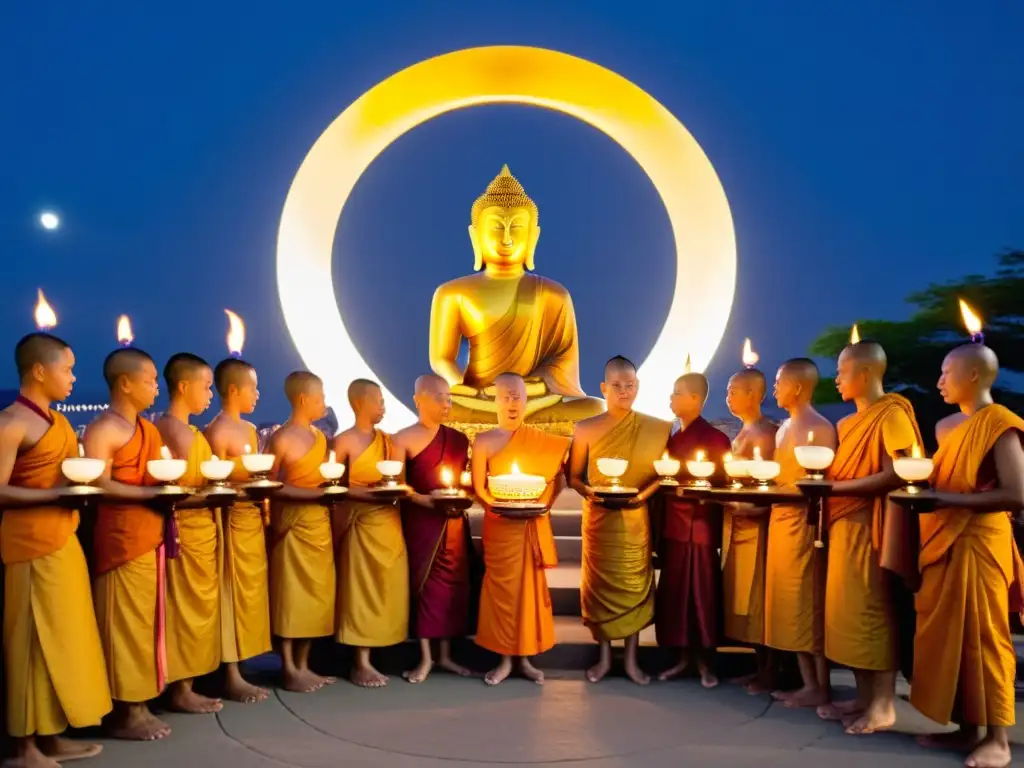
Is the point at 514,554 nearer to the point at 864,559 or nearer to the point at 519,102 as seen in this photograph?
the point at 864,559

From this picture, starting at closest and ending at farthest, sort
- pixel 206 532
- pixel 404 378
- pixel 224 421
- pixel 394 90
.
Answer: pixel 206 532, pixel 224 421, pixel 394 90, pixel 404 378

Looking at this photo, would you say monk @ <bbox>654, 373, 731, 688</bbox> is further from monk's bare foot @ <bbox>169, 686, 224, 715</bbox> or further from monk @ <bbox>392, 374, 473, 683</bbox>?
monk's bare foot @ <bbox>169, 686, 224, 715</bbox>

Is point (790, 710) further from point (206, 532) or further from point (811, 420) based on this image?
point (206, 532)

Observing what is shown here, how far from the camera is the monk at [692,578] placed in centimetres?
472

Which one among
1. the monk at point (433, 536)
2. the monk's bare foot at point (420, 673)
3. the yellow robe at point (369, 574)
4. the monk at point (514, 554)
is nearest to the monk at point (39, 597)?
the yellow robe at point (369, 574)

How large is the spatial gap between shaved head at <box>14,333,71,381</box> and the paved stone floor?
179cm

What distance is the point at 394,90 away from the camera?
760 centimetres

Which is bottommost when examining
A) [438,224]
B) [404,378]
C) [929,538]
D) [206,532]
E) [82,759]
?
[82,759]

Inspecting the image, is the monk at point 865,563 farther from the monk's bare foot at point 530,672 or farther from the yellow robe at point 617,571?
the monk's bare foot at point 530,672

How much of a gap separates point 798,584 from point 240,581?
3.04 metres

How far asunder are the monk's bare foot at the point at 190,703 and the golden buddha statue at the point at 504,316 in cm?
382

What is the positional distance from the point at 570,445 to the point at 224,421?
207 centimetres

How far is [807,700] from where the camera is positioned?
431 centimetres

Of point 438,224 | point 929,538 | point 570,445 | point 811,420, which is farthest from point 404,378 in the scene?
point 929,538
